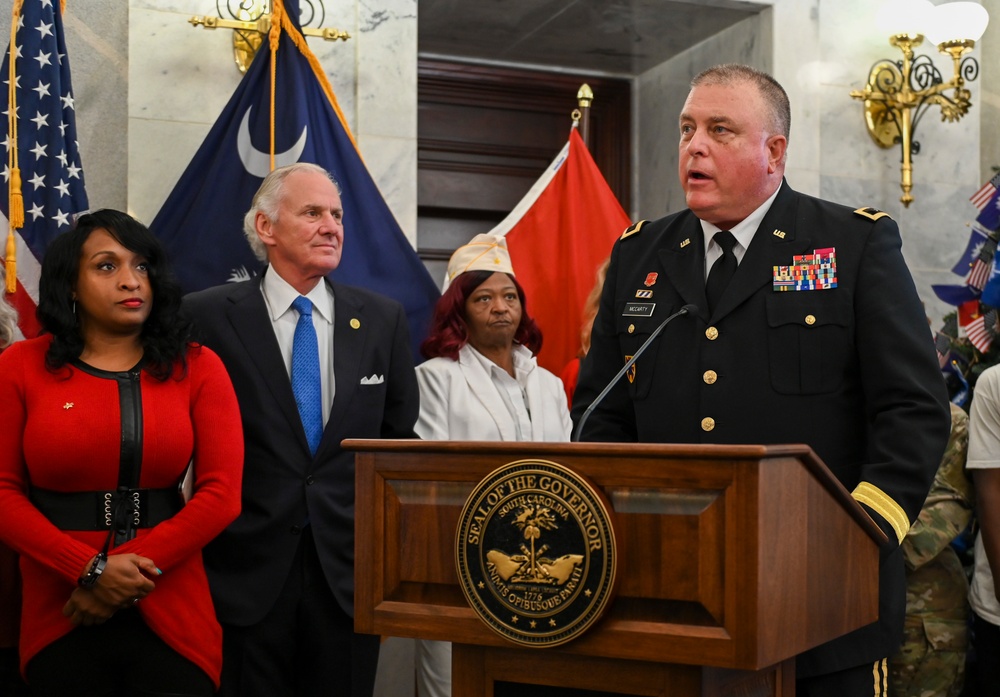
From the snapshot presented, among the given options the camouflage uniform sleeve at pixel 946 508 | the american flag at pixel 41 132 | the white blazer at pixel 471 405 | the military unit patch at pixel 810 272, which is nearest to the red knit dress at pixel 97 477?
the american flag at pixel 41 132

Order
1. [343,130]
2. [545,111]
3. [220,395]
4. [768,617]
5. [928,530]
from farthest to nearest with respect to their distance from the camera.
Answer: [545,111], [343,130], [928,530], [220,395], [768,617]

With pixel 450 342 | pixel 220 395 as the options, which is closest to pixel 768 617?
pixel 220 395

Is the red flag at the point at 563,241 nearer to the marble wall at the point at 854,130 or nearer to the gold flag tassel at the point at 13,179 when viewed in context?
the marble wall at the point at 854,130

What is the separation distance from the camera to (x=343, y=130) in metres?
4.03

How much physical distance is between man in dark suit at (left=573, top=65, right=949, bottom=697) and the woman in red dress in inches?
40.1

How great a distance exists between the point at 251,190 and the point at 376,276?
0.50 m

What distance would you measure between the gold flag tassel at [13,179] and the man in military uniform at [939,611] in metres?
2.81

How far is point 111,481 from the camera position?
2.61 metres

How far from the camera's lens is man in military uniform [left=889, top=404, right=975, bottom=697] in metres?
3.79

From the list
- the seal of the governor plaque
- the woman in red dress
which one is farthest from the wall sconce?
the seal of the governor plaque

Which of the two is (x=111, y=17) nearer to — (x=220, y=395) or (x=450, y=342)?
(x=450, y=342)

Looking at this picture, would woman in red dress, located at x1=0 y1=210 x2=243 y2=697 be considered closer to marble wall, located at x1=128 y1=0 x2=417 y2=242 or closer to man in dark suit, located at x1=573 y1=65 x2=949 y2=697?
man in dark suit, located at x1=573 y1=65 x2=949 y2=697

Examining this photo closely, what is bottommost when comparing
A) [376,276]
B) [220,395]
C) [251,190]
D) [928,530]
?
[928,530]

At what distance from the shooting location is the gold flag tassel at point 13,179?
11.1 ft
